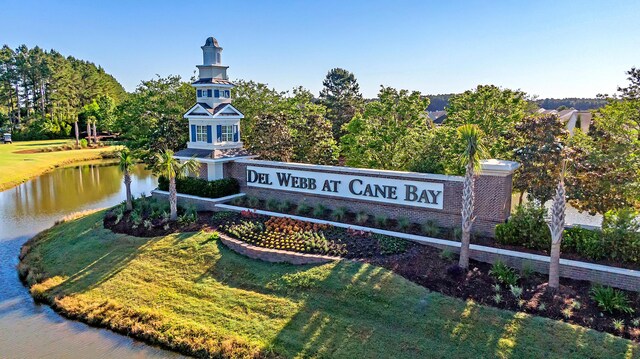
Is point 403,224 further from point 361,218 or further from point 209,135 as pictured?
point 209,135

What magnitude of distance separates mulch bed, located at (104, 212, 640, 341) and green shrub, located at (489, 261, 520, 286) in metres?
0.14

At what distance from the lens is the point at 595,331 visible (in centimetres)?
1006

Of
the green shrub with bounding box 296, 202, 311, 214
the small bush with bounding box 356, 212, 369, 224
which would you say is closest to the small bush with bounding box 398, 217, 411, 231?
the small bush with bounding box 356, 212, 369, 224

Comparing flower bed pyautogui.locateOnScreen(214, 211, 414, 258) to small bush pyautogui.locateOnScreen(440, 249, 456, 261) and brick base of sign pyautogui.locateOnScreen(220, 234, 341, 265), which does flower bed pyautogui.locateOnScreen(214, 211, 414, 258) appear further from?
small bush pyautogui.locateOnScreen(440, 249, 456, 261)

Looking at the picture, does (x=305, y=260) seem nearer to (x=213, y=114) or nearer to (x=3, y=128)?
(x=213, y=114)

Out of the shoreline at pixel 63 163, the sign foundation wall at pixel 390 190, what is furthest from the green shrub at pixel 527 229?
the shoreline at pixel 63 163

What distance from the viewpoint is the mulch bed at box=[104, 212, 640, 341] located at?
34.8 ft

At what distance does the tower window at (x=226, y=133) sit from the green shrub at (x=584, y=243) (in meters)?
16.6

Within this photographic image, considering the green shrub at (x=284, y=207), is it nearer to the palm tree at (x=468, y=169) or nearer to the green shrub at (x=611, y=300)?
the palm tree at (x=468, y=169)

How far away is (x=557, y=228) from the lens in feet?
37.9

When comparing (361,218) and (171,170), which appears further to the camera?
(171,170)

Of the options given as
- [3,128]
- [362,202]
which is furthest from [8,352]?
[3,128]

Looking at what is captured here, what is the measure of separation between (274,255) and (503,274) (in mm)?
7150

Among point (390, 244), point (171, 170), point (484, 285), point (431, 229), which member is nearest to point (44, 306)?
point (171, 170)
